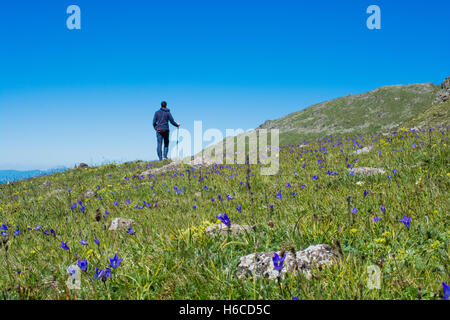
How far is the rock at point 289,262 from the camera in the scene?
255 cm

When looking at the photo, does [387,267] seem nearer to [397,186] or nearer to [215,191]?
[397,186]

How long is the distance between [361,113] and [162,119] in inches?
1783

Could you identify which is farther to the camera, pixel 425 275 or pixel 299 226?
pixel 299 226

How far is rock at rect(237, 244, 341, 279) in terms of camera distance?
2547 millimetres

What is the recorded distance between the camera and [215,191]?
271 inches

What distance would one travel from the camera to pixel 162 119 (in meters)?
17.3

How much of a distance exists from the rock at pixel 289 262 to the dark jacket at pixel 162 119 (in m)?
15.3

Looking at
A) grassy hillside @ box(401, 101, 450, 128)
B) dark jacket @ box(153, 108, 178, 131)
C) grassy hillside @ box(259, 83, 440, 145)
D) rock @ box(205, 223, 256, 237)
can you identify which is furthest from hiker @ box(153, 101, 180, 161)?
grassy hillside @ box(259, 83, 440, 145)

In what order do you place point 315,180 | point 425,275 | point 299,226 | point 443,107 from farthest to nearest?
point 443,107
point 315,180
point 299,226
point 425,275

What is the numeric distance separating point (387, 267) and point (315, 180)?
3.95 m

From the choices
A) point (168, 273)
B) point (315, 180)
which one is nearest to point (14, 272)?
point (168, 273)

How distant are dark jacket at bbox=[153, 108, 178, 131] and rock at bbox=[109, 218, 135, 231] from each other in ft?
41.8

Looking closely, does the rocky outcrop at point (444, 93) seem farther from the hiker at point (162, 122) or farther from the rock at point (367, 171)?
the hiker at point (162, 122)

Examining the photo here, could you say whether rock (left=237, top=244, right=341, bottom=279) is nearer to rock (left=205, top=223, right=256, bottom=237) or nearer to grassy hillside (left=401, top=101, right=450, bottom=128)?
rock (left=205, top=223, right=256, bottom=237)
